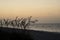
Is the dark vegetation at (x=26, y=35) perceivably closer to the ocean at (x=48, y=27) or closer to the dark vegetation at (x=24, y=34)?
the dark vegetation at (x=24, y=34)

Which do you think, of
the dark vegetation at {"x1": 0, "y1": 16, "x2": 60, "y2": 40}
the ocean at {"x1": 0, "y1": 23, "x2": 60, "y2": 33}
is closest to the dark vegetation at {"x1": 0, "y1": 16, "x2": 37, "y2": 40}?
the dark vegetation at {"x1": 0, "y1": 16, "x2": 60, "y2": 40}

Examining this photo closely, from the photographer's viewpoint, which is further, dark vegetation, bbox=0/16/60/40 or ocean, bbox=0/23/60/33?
ocean, bbox=0/23/60/33

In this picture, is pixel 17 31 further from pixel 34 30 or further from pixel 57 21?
pixel 57 21

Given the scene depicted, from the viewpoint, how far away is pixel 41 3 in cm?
343

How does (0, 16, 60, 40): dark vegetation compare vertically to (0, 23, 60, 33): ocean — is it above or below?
below

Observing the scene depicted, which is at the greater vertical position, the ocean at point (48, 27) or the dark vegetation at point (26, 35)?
the ocean at point (48, 27)

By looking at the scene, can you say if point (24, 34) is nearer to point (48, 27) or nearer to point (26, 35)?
point (26, 35)

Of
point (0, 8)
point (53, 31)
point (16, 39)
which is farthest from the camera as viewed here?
point (0, 8)

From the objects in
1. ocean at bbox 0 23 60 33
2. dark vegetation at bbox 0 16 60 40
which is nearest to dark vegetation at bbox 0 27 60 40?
dark vegetation at bbox 0 16 60 40

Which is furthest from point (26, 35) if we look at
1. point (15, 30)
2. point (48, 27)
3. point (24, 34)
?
point (48, 27)

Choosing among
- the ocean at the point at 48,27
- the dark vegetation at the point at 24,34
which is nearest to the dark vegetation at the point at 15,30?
the dark vegetation at the point at 24,34

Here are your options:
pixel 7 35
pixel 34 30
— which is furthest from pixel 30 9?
pixel 7 35

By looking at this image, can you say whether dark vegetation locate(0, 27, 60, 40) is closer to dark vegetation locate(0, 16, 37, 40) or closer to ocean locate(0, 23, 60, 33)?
dark vegetation locate(0, 16, 37, 40)

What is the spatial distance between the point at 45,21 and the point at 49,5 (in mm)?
289
